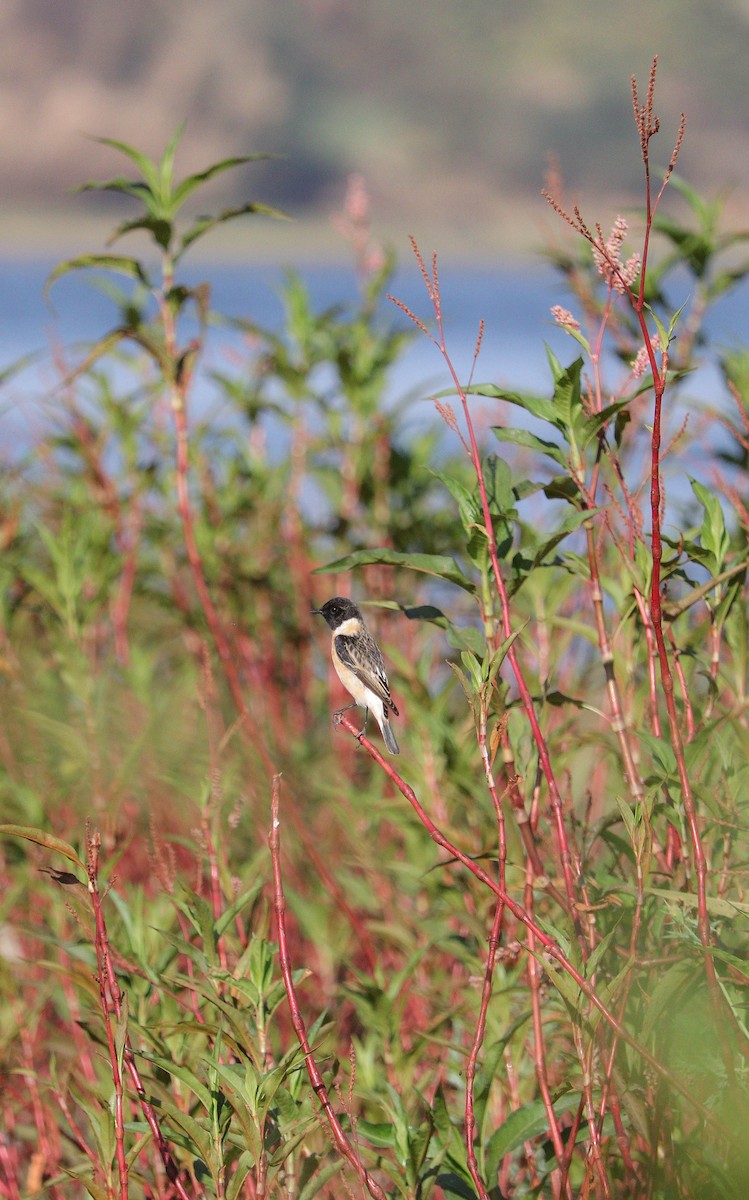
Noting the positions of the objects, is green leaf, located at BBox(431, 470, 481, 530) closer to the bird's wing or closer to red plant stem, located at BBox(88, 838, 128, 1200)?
the bird's wing

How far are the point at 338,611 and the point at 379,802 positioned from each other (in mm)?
618

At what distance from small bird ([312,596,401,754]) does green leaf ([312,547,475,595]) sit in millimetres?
484

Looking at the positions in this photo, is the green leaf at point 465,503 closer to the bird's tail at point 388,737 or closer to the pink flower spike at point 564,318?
the pink flower spike at point 564,318

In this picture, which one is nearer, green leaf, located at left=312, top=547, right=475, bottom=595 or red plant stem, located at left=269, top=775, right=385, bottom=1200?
red plant stem, located at left=269, top=775, right=385, bottom=1200

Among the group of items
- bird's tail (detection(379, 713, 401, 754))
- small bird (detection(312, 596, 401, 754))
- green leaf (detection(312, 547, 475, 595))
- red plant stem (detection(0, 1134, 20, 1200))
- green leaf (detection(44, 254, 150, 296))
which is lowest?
red plant stem (detection(0, 1134, 20, 1200))

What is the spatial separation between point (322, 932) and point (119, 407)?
8.37 feet

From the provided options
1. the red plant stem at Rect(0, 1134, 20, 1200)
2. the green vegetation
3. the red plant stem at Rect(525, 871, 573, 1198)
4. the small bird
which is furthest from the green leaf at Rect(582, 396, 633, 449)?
the red plant stem at Rect(0, 1134, 20, 1200)

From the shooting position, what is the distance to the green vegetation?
1742 mm

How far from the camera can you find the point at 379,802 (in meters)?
3.03

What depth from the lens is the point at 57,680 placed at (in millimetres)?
4574

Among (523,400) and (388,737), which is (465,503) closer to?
(523,400)

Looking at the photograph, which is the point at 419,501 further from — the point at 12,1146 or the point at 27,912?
the point at 12,1146

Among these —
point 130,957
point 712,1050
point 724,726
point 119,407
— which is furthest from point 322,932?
point 119,407

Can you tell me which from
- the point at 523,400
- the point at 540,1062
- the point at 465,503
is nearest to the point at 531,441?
the point at 523,400
